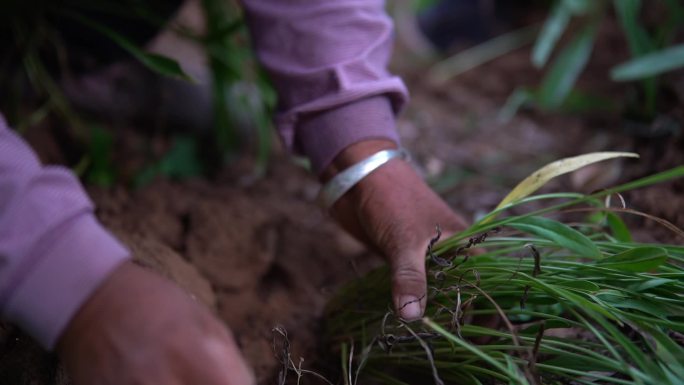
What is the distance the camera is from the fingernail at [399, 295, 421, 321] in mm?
718

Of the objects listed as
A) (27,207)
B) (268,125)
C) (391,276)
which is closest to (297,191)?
(268,125)

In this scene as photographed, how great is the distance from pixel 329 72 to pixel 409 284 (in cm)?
33

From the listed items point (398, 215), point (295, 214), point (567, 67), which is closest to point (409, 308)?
point (398, 215)

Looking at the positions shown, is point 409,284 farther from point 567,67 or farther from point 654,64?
point 567,67

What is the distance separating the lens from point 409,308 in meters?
0.72

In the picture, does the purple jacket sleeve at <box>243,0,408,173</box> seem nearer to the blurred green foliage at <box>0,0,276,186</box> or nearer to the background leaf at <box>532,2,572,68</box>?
the blurred green foliage at <box>0,0,276,186</box>

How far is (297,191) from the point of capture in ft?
4.42

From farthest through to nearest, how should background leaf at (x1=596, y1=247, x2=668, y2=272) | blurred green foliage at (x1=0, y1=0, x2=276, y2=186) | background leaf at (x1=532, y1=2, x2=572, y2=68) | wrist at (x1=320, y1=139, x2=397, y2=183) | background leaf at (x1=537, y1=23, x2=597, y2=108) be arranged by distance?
background leaf at (x1=537, y1=23, x2=597, y2=108)
background leaf at (x1=532, y1=2, x2=572, y2=68)
blurred green foliage at (x1=0, y1=0, x2=276, y2=186)
wrist at (x1=320, y1=139, x2=397, y2=183)
background leaf at (x1=596, y1=247, x2=668, y2=272)

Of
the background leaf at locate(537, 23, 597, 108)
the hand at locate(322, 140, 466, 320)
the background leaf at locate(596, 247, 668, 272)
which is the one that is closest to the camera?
the background leaf at locate(596, 247, 668, 272)

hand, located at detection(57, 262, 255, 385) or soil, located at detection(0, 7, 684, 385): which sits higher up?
hand, located at detection(57, 262, 255, 385)

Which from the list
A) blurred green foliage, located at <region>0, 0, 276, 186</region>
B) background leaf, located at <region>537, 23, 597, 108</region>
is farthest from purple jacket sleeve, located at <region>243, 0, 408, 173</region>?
background leaf, located at <region>537, 23, 597, 108</region>

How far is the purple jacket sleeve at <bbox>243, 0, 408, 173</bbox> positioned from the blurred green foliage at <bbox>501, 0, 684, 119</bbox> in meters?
0.56

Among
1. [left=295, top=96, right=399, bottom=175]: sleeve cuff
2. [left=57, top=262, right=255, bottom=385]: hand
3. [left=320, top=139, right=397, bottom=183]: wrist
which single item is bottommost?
[left=320, top=139, right=397, bottom=183]: wrist

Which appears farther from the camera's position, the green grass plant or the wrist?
the wrist
